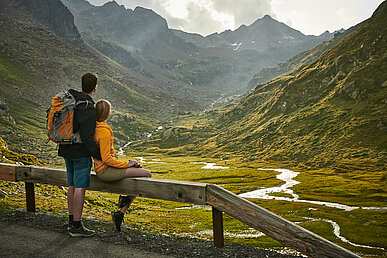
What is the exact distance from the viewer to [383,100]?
142 meters

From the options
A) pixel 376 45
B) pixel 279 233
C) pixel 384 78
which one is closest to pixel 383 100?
pixel 384 78

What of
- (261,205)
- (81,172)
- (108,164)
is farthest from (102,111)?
(261,205)

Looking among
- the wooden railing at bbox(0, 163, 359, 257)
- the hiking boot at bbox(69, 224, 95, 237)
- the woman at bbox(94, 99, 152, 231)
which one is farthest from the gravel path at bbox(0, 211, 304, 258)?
the woman at bbox(94, 99, 152, 231)

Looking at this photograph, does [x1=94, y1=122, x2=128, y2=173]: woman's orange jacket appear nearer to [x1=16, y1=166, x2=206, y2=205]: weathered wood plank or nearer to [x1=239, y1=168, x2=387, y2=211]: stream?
[x1=16, y1=166, x2=206, y2=205]: weathered wood plank

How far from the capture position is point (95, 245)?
25.3ft

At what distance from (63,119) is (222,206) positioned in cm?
559

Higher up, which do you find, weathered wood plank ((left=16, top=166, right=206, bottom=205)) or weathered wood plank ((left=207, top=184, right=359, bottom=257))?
weathered wood plank ((left=16, top=166, right=206, bottom=205))

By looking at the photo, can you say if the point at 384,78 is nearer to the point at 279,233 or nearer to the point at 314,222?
the point at 314,222

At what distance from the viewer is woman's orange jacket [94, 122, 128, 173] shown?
8102mm

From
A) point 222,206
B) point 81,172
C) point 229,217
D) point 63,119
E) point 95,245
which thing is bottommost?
point 229,217

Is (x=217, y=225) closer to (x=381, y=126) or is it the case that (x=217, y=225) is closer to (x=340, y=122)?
(x=381, y=126)

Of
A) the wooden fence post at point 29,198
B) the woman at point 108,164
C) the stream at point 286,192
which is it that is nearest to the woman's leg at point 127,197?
the woman at point 108,164

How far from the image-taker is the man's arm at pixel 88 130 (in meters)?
8.05

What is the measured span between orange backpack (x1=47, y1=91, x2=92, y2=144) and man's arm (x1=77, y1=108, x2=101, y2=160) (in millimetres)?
339
